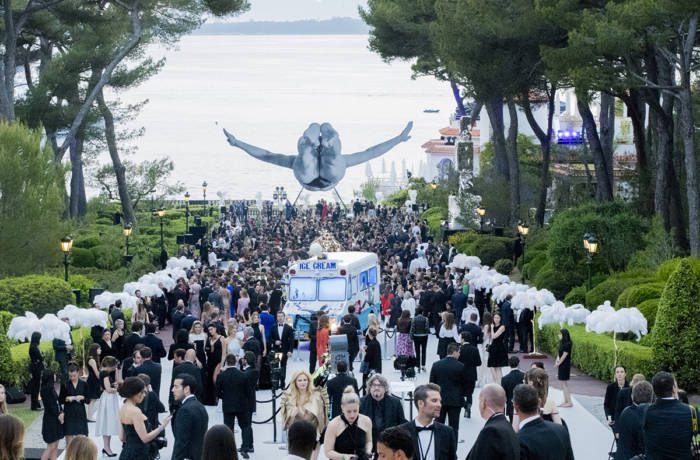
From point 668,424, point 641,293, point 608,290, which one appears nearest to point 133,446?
point 668,424

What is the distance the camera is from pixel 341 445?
12.5 meters

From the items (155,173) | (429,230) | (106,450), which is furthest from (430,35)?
(106,450)

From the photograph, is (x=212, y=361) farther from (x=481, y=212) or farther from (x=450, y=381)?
(x=481, y=212)

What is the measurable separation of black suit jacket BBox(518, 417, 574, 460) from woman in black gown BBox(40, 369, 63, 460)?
8.90 metres

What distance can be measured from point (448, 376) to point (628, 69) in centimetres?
1944

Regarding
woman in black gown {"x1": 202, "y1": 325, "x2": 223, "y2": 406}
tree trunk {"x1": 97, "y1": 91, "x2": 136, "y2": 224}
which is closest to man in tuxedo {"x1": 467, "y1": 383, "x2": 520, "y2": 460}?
woman in black gown {"x1": 202, "y1": 325, "x2": 223, "y2": 406}

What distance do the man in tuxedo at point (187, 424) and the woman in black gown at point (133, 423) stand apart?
0.31m

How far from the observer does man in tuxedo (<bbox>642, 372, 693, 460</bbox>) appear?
1280cm

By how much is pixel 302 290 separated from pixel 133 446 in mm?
16395

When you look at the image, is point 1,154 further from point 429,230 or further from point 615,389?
point 429,230

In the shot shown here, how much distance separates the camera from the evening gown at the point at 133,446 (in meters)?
14.1

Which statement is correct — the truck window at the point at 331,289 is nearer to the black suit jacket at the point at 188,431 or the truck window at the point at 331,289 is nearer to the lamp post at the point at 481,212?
the black suit jacket at the point at 188,431

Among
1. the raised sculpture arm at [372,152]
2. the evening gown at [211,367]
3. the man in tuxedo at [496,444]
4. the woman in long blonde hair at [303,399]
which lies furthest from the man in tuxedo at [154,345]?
the raised sculpture arm at [372,152]

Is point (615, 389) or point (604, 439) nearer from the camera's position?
point (615, 389)
